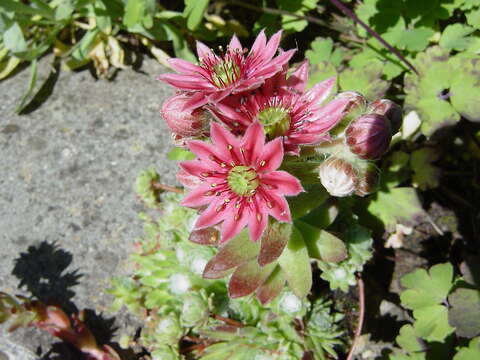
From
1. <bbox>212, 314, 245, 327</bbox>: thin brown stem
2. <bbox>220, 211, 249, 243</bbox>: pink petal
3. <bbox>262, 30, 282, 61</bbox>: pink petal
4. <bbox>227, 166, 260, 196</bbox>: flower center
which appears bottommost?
<bbox>212, 314, 245, 327</bbox>: thin brown stem

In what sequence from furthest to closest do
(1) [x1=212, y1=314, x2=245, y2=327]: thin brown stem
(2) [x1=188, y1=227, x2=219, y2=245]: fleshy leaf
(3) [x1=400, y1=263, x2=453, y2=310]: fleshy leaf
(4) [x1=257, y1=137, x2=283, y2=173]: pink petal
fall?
1. (1) [x1=212, y1=314, x2=245, y2=327]: thin brown stem
2. (3) [x1=400, y1=263, x2=453, y2=310]: fleshy leaf
3. (2) [x1=188, y1=227, x2=219, y2=245]: fleshy leaf
4. (4) [x1=257, y1=137, x2=283, y2=173]: pink petal

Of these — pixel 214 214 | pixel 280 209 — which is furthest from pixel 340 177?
pixel 214 214

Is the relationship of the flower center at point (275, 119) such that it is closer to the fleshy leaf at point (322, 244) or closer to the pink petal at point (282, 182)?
the pink petal at point (282, 182)

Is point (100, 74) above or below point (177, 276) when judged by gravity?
above

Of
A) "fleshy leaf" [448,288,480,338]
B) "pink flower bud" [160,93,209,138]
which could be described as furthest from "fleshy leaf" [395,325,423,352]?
"pink flower bud" [160,93,209,138]

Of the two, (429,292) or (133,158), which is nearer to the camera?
(429,292)

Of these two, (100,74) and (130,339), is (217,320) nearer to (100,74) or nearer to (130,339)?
(130,339)

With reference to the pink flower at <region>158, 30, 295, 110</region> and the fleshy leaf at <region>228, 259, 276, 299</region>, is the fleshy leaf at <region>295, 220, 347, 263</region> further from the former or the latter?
the pink flower at <region>158, 30, 295, 110</region>

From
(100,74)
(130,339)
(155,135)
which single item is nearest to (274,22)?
(155,135)

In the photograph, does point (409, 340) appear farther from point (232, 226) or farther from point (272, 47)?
point (272, 47)
